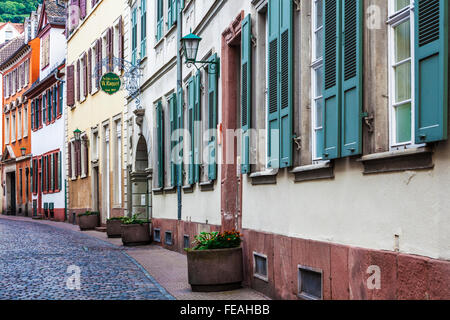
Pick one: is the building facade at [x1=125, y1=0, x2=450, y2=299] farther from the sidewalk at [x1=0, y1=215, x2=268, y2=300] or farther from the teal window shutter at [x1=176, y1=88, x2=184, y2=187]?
the teal window shutter at [x1=176, y1=88, x2=184, y2=187]

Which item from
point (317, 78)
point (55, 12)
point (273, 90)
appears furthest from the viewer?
point (55, 12)

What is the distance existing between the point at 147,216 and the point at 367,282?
52.6 ft

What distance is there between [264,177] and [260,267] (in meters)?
1.17

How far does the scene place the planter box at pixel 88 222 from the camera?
92.9 ft

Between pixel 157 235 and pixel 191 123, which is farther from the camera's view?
pixel 157 235

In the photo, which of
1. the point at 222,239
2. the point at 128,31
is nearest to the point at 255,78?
the point at 222,239

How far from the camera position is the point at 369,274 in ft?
21.7

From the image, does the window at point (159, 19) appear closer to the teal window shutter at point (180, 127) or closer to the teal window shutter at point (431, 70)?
the teal window shutter at point (180, 127)

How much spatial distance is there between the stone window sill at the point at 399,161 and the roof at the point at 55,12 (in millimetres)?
36070

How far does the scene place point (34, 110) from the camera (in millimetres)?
44531

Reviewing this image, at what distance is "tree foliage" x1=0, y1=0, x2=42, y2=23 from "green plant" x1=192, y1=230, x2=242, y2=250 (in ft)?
229

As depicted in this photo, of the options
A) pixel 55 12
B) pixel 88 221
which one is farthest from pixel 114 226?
pixel 55 12

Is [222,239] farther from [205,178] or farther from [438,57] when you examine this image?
[438,57]

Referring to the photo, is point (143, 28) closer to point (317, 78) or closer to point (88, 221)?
point (88, 221)
